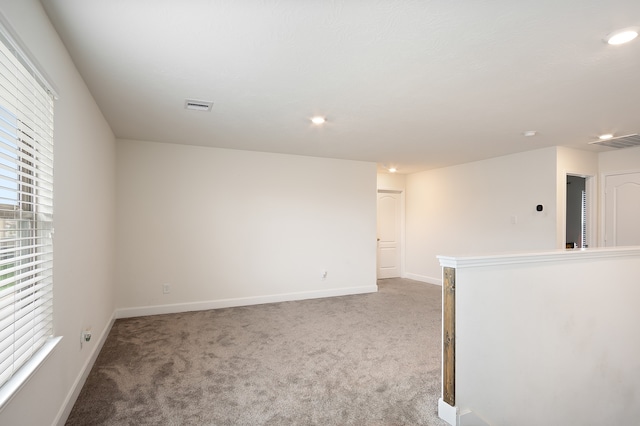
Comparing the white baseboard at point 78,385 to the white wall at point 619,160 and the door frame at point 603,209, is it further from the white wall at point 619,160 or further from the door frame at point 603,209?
the white wall at point 619,160

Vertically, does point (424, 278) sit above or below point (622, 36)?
below

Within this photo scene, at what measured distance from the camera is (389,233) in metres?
7.26

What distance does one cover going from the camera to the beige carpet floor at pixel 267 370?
220 cm

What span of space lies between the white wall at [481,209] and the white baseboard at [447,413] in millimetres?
3495

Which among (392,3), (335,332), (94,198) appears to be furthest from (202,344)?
(392,3)

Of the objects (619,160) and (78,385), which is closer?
(78,385)

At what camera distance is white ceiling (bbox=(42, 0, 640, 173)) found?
1.71 meters

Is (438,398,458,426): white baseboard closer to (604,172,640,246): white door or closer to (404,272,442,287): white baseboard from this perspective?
(404,272,442,287): white baseboard

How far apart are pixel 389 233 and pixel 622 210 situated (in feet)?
12.6

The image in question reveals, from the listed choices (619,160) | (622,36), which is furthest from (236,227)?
(619,160)

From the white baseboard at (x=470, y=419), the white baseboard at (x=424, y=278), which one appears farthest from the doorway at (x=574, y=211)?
the white baseboard at (x=470, y=419)

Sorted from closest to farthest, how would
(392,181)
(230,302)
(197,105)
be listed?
(197,105) → (230,302) → (392,181)

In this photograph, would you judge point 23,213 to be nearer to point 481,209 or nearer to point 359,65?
point 359,65

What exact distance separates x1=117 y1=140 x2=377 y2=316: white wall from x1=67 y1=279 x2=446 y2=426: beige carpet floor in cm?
49
